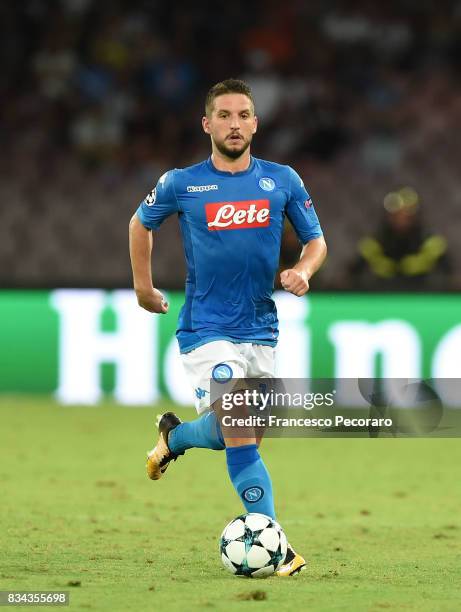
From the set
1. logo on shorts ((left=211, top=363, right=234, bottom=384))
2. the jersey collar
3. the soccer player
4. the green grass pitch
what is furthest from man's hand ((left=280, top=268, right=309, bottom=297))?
the green grass pitch

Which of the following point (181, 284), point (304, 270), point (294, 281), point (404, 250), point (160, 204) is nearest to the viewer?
point (294, 281)

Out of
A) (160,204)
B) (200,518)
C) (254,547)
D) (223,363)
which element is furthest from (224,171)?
→ (200,518)

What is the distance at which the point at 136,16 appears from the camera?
53.1ft

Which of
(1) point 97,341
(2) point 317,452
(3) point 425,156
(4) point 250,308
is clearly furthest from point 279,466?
(3) point 425,156

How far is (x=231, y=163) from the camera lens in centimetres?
512

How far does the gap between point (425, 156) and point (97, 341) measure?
576 centimetres

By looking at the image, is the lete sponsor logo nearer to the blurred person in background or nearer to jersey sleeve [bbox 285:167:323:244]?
jersey sleeve [bbox 285:167:323:244]

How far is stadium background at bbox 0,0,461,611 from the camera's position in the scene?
562 cm

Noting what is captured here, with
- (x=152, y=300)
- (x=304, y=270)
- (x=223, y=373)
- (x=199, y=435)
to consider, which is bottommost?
(x=199, y=435)

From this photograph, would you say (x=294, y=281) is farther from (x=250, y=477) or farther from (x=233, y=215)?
(x=250, y=477)

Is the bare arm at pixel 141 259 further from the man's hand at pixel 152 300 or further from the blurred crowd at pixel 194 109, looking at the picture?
the blurred crowd at pixel 194 109

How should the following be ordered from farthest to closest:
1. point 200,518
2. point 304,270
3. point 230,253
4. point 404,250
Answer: point 404,250, point 200,518, point 230,253, point 304,270

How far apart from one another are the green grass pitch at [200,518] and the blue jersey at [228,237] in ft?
3.05

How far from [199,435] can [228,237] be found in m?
0.77
